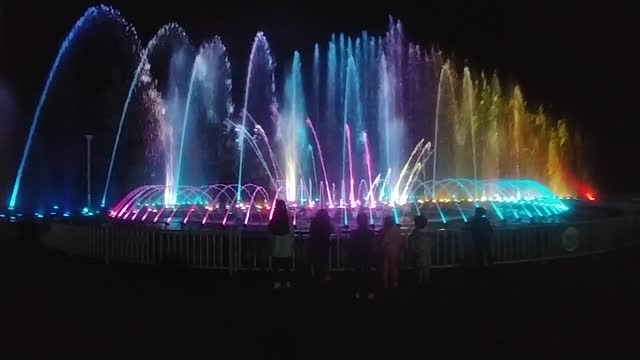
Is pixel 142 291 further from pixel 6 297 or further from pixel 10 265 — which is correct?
pixel 10 265

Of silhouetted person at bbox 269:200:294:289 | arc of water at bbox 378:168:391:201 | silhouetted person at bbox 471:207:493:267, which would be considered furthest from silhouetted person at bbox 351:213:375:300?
arc of water at bbox 378:168:391:201

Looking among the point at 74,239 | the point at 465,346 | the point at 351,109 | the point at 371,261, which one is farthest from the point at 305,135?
the point at 465,346

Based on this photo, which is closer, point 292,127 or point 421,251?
point 421,251

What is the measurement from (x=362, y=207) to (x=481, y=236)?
1060 centimetres

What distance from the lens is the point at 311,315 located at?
10445mm

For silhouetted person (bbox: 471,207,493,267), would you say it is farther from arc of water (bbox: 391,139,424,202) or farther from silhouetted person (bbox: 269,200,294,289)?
arc of water (bbox: 391,139,424,202)

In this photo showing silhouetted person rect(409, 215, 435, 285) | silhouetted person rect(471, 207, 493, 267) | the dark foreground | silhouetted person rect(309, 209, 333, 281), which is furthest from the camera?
silhouetted person rect(471, 207, 493, 267)

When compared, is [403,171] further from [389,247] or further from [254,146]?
[389,247]

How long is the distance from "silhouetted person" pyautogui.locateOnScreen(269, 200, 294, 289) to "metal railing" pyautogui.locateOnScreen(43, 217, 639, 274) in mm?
1170

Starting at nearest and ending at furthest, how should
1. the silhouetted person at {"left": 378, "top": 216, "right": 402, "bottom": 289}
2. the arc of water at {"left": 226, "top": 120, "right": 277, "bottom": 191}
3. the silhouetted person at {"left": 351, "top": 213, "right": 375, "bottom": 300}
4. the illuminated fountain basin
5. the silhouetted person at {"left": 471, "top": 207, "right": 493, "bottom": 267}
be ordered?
the silhouetted person at {"left": 351, "top": 213, "right": 375, "bottom": 300} < the silhouetted person at {"left": 378, "top": 216, "right": 402, "bottom": 289} < the silhouetted person at {"left": 471, "top": 207, "right": 493, "bottom": 267} < the illuminated fountain basin < the arc of water at {"left": 226, "top": 120, "right": 277, "bottom": 191}

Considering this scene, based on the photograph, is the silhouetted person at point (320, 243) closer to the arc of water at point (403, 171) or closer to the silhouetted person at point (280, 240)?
the silhouetted person at point (280, 240)

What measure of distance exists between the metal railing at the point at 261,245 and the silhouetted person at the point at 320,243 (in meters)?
0.66

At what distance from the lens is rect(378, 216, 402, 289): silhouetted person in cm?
1241

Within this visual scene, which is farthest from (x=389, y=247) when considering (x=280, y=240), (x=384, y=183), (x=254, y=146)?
(x=254, y=146)
